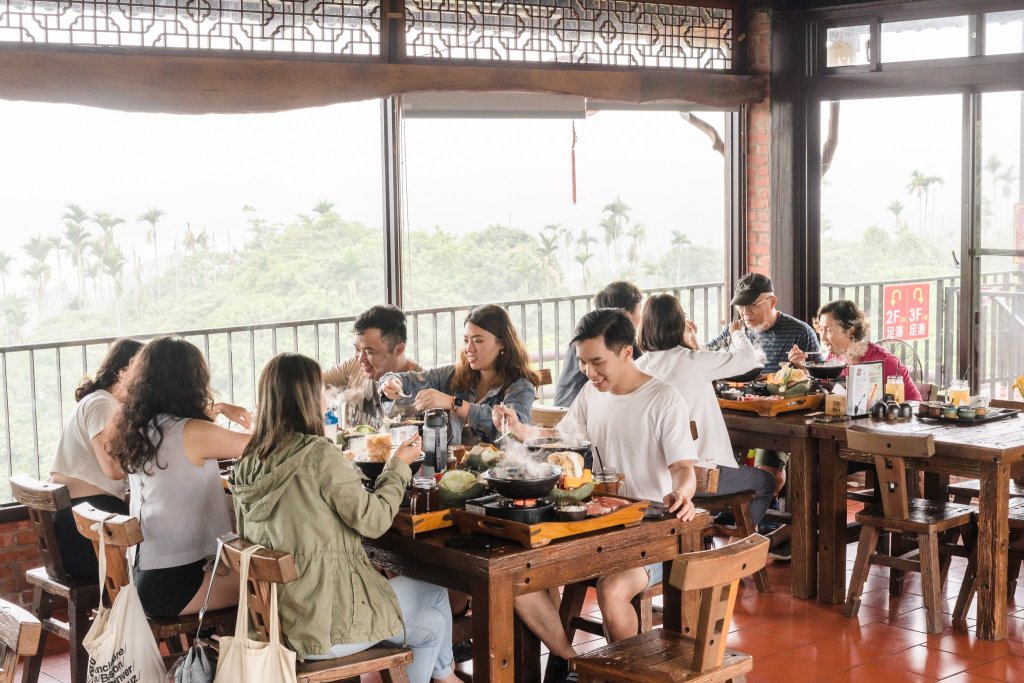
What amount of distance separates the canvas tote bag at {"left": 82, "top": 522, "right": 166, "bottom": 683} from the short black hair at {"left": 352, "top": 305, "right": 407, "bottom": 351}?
187cm

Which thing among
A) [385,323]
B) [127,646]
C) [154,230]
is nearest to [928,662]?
[385,323]

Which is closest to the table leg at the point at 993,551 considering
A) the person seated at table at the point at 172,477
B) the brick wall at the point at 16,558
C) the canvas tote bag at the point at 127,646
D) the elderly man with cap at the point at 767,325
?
the elderly man with cap at the point at 767,325

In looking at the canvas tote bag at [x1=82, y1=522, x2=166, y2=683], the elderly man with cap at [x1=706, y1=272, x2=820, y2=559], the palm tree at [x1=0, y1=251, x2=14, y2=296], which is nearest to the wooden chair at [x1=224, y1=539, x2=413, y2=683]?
the canvas tote bag at [x1=82, y1=522, x2=166, y2=683]

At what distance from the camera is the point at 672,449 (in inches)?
153

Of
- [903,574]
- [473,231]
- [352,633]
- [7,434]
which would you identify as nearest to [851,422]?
[903,574]

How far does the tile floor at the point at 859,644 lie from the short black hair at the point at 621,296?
1.43 m

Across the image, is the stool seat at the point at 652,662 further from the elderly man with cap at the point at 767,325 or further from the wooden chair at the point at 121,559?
the elderly man with cap at the point at 767,325

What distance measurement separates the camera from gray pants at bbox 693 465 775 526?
516 centimetres

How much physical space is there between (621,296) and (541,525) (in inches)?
107

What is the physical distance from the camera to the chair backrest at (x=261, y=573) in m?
3.10

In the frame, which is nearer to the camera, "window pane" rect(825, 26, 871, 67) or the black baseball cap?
the black baseball cap

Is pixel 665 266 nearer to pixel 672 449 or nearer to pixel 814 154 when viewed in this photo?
pixel 814 154

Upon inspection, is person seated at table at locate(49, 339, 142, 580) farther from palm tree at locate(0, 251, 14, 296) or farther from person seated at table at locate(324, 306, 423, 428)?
palm tree at locate(0, 251, 14, 296)

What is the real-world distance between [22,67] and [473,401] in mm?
2443
